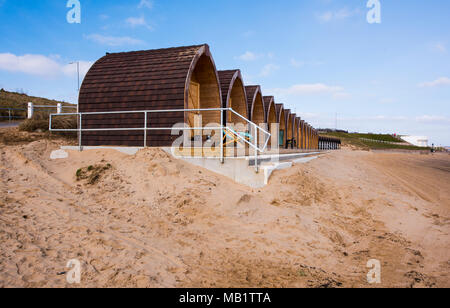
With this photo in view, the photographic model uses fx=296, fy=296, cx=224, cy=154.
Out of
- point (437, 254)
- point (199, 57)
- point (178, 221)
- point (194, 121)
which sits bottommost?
point (437, 254)

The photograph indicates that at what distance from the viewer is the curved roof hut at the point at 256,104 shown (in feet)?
54.9

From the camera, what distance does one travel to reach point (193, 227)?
6.05 meters

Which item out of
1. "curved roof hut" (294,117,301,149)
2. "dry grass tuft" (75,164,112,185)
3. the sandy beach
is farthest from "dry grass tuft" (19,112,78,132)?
"curved roof hut" (294,117,301,149)

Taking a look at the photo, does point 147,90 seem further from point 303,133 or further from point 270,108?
point 303,133

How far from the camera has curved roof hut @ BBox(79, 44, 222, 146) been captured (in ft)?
35.2

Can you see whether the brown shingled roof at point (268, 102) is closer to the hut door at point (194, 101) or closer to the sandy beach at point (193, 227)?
the hut door at point (194, 101)

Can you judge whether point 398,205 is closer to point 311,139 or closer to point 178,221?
point 178,221

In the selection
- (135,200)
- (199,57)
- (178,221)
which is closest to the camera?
(178,221)

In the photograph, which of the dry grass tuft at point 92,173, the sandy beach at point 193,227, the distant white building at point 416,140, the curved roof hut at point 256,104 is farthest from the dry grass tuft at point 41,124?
the distant white building at point 416,140

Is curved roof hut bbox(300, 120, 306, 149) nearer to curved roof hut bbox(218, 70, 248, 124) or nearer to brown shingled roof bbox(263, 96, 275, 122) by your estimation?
brown shingled roof bbox(263, 96, 275, 122)

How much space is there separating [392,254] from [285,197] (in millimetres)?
2743
